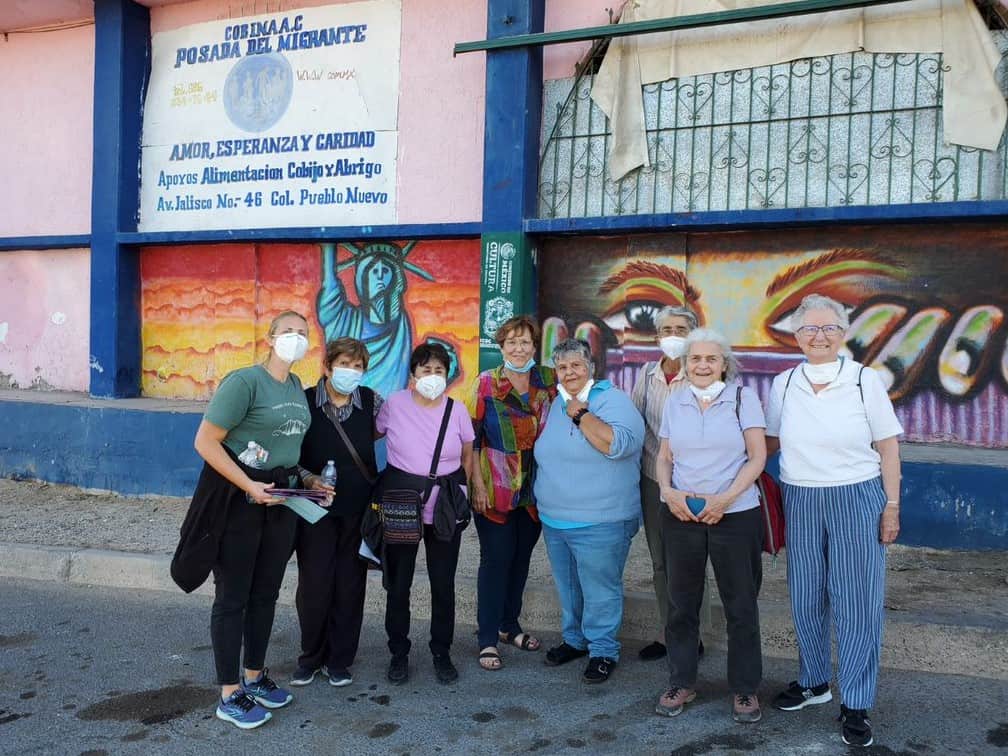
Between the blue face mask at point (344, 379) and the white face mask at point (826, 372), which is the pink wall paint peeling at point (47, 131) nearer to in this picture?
the blue face mask at point (344, 379)

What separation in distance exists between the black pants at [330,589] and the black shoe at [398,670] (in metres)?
0.19

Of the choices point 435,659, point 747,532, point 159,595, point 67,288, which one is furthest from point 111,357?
point 747,532

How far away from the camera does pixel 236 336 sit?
27.9ft

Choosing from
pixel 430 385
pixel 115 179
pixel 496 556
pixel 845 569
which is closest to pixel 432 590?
pixel 496 556

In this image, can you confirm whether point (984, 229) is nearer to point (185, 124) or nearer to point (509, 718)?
point (509, 718)

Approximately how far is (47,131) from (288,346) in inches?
278

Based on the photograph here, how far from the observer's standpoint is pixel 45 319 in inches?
362

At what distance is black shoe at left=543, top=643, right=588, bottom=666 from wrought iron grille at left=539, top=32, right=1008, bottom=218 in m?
3.58

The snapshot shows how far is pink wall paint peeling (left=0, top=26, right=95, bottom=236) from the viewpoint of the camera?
8.98 metres

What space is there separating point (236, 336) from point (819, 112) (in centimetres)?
543

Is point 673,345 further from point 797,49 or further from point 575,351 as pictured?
point 797,49

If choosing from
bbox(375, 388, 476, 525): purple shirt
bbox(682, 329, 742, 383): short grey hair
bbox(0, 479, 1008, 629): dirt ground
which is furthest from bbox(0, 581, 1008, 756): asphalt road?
bbox(682, 329, 742, 383): short grey hair

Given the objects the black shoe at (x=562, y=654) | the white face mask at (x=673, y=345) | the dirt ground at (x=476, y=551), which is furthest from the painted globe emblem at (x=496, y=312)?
the black shoe at (x=562, y=654)

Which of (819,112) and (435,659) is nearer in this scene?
(435,659)
